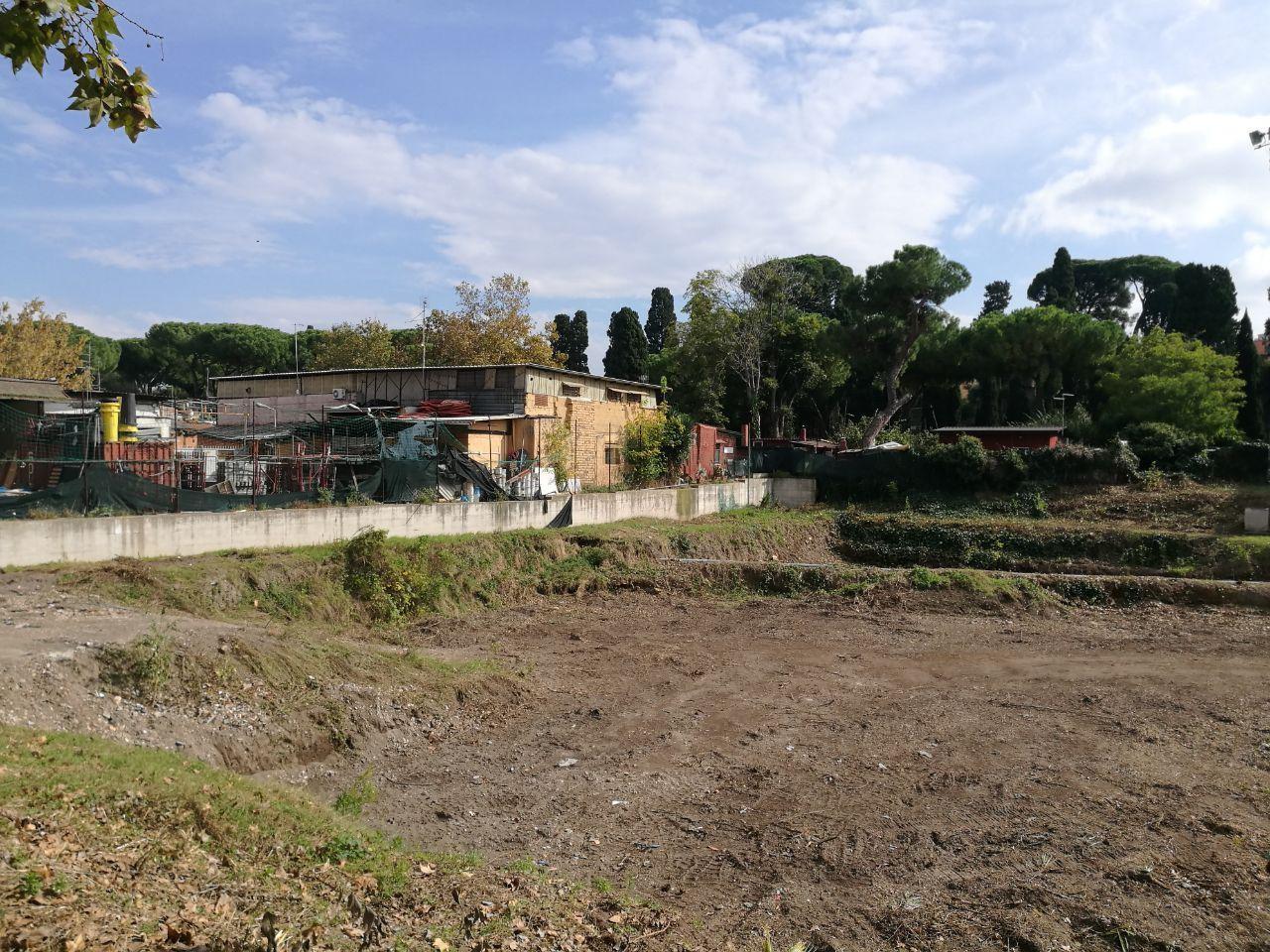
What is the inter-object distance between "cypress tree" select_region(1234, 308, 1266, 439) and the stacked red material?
139ft

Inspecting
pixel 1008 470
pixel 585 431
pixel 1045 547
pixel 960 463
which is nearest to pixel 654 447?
pixel 585 431

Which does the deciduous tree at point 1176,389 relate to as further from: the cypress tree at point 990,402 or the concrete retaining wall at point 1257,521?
the concrete retaining wall at point 1257,521

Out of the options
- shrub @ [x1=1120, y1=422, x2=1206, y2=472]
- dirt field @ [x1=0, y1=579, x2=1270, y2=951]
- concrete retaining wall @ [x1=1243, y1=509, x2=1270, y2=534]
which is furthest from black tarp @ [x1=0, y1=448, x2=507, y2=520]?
shrub @ [x1=1120, y1=422, x2=1206, y2=472]

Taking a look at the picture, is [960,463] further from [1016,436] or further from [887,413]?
[1016,436]

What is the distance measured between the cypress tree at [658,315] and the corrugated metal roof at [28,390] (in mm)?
50623

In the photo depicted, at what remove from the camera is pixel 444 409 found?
2981cm

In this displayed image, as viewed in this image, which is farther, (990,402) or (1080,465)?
(990,402)

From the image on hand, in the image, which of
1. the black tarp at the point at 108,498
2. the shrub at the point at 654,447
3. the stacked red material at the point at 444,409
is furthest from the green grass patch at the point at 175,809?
the shrub at the point at 654,447

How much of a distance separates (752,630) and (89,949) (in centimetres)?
1592

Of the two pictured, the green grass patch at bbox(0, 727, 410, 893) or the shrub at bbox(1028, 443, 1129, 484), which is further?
the shrub at bbox(1028, 443, 1129, 484)

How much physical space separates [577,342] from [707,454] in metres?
35.1

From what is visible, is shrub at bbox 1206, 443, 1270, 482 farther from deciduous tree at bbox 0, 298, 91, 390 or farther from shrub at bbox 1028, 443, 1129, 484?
deciduous tree at bbox 0, 298, 91, 390

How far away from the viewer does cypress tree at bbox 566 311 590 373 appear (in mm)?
68438

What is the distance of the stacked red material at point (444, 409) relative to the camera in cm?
2964
